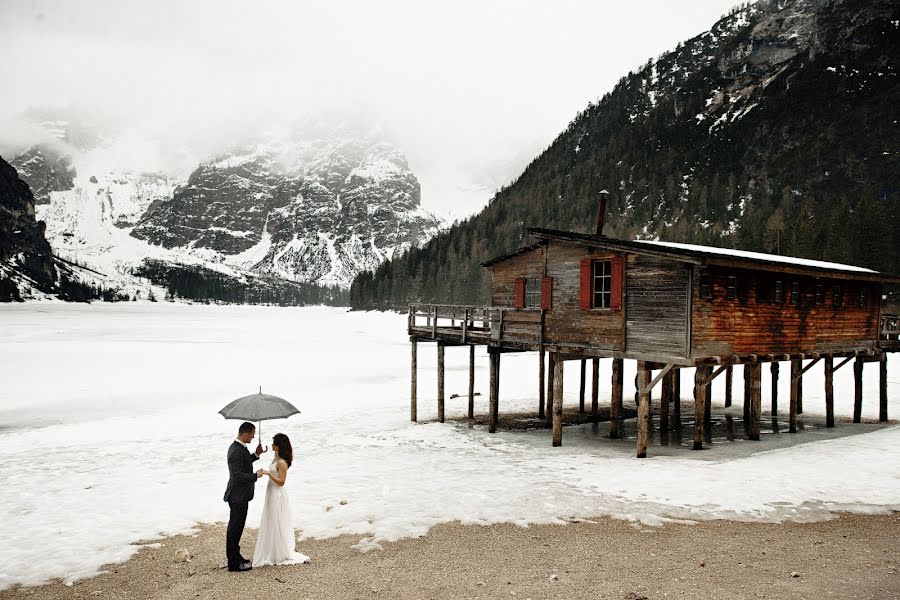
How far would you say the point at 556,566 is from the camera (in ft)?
33.4

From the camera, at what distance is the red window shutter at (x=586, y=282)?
837 inches

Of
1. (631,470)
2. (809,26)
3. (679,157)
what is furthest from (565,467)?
(809,26)

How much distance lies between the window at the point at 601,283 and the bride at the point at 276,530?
1396cm

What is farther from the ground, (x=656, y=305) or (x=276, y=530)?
(x=656, y=305)

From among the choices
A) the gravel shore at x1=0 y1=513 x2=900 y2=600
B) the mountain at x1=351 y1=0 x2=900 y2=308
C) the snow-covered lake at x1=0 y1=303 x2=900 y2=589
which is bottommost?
the snow-covered lake at x1=0 y1=303 x2=900 y2=589

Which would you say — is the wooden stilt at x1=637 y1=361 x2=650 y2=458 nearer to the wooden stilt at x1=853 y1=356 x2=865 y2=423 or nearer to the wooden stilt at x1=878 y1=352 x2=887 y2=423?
the wooden stilt at x1=853 y1=356 x2=865 y2=423

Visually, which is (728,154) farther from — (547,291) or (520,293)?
(547,291)

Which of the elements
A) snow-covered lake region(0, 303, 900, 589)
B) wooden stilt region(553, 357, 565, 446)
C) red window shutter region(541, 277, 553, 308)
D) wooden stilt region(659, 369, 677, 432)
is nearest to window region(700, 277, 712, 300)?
snow-covered lake region(0, 303, 900, 589)

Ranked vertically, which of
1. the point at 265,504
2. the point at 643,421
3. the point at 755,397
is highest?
the point at 755,397

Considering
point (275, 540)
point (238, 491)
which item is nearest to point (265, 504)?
point (238, 491)

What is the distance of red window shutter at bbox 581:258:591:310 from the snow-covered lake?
5287mm

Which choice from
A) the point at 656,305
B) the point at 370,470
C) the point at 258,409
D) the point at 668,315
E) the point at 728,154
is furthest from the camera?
the point at 728,154

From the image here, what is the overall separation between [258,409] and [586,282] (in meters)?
13.9

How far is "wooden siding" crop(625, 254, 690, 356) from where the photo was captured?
1873 cm
